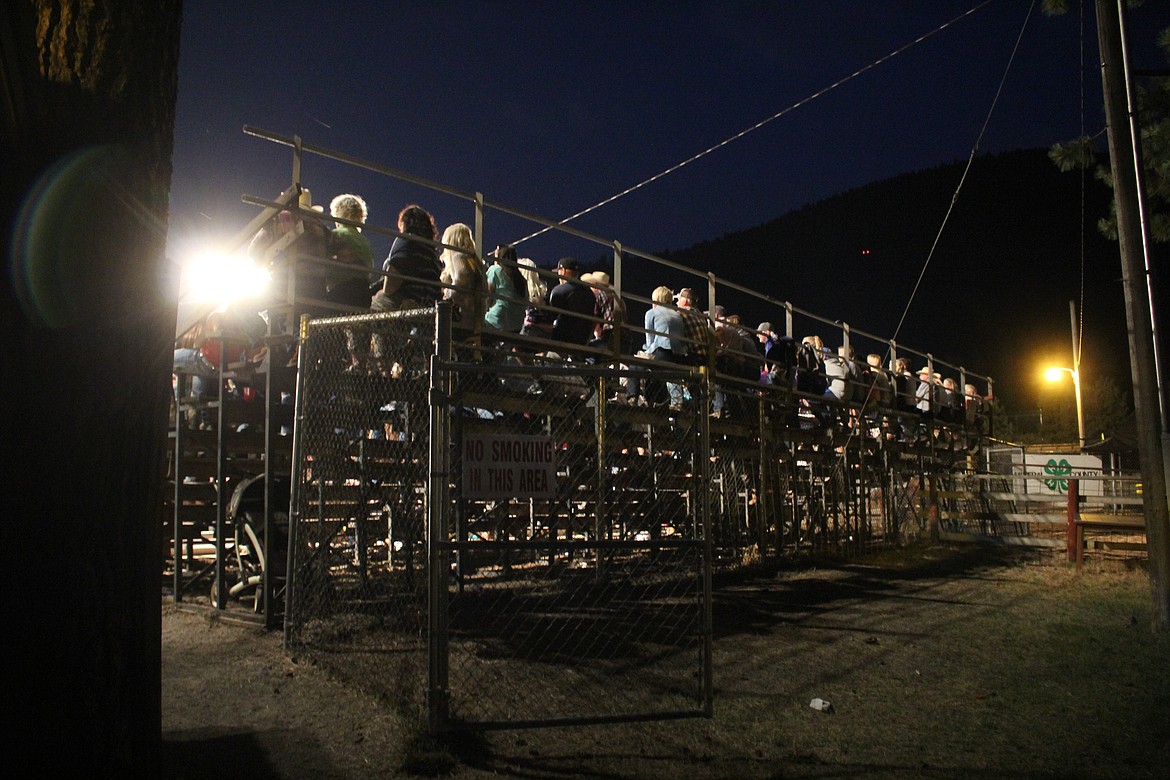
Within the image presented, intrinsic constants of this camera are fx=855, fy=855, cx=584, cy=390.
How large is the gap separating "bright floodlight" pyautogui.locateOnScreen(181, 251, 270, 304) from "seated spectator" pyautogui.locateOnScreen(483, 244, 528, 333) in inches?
90.5

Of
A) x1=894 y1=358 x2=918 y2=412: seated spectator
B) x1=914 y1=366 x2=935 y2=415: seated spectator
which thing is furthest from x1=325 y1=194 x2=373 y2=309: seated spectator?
x1=914 y1=366 x2=935 y2=415: seated spectator

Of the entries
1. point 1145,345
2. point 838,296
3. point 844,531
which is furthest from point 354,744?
point 838,296

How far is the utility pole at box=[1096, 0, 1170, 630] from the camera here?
8.34m

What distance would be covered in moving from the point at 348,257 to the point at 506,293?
1.98 meters

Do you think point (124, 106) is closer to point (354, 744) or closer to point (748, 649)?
point (354, 744)

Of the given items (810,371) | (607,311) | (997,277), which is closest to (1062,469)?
(810,371)

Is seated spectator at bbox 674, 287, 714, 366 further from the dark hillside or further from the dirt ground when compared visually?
the dark hillside

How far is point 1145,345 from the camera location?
8719 millimetres

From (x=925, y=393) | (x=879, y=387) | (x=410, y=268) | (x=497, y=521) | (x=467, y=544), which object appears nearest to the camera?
(x=467, y=544)

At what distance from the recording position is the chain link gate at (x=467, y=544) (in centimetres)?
483

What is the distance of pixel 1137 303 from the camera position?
8805 millimetres

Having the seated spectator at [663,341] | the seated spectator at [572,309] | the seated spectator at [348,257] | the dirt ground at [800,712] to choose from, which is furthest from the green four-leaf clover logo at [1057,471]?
the seated spectator at [348,257]

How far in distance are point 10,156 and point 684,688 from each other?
476 centimetres

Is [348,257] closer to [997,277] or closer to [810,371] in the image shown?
[810,371]
